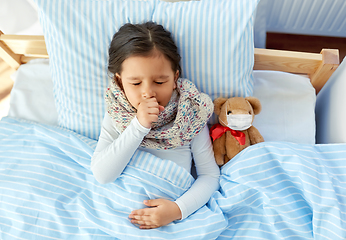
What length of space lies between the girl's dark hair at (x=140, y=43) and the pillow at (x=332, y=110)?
62 cm

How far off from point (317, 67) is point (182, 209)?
80 centimetres

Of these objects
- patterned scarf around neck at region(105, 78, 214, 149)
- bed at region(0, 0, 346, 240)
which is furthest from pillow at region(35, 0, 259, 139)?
patterned scarf around neck at region(105, 78, 214, 149)

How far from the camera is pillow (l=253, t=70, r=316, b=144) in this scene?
1.01 metres

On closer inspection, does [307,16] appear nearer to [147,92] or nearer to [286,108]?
[286,108]

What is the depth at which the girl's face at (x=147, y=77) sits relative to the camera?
76 cm

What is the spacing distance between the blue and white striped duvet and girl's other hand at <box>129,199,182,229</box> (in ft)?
0.06

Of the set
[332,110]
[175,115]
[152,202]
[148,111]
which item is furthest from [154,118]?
[332,110]

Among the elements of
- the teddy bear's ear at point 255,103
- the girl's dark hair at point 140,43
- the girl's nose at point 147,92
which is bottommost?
the teddy bear's ear at point 255,103

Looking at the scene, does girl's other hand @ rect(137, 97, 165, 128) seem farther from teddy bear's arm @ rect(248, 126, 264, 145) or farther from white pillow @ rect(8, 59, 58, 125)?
white pillow @ rect(8, 59, 58, 125)

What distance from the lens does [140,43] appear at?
766mm

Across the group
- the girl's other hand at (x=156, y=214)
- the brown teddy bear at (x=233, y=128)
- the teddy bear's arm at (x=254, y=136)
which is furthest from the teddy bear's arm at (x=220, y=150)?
the girl's other hand at (x=156, y=214)

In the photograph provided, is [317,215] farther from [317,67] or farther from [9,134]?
[9,134]

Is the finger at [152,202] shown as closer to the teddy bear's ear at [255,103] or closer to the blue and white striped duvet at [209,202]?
the blue and white striped duvet at [209,202]

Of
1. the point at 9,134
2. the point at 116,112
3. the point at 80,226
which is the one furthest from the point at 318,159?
the point at 9,134
